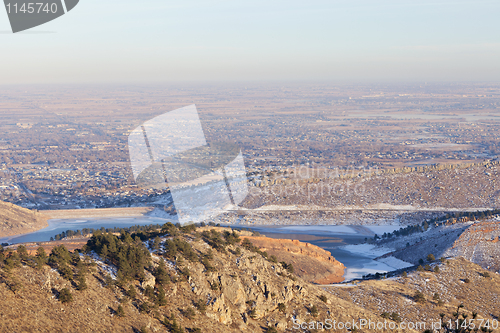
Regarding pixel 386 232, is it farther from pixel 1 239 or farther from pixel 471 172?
pixel 1 239

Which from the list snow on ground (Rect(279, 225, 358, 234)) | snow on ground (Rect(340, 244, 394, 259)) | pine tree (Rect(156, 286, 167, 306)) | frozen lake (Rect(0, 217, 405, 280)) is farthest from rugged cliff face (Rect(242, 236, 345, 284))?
pine tree (Rect(156, 286, 167, 306))

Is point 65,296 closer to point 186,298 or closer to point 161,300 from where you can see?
point 161,300

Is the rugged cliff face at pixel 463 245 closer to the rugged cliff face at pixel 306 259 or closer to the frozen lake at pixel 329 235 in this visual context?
the frozen lake at pixel 329 235

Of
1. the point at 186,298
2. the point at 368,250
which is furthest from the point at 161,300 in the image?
the point at 368,250

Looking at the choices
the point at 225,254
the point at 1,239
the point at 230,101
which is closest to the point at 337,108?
the point at 230,101

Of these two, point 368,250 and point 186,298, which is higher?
point 186,298

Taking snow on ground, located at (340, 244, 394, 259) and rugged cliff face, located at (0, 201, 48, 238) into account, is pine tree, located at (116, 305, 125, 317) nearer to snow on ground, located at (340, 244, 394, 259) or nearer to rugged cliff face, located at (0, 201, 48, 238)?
snow on ground, located at (340, 244, 394, 259)
